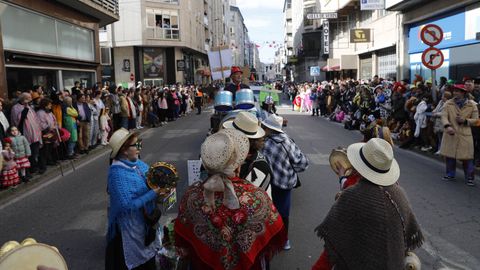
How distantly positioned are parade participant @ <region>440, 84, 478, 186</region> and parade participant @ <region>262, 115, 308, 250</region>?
4475mm

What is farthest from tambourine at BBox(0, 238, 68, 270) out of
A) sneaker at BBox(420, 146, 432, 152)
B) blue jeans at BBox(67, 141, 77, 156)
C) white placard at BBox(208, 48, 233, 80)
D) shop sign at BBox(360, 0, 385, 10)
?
shop sign at BBox(360, 0, 385, 10)

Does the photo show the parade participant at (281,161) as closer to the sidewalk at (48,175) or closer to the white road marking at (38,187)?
the sidewalk at (48,175)

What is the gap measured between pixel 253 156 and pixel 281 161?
1033mm

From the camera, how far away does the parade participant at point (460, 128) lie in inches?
324

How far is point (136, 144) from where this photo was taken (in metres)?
3.99

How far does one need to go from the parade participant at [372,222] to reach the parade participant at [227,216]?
15.6 inches

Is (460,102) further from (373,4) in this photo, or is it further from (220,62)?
(373,4)

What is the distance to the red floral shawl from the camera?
281 centimetres

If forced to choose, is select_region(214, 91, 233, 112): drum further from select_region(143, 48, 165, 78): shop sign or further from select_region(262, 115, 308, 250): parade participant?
select_region(143, 48, 165, 78): shop sign

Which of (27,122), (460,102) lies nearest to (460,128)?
(460,102)

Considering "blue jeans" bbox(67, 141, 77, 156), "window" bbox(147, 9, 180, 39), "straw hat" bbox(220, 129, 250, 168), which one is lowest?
"blue jeans" bbox(67, 141, 77, 156)

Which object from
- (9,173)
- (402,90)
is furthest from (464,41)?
(9,173)

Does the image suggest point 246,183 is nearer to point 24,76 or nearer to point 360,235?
point 360,235

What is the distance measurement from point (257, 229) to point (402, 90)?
12930 mm
